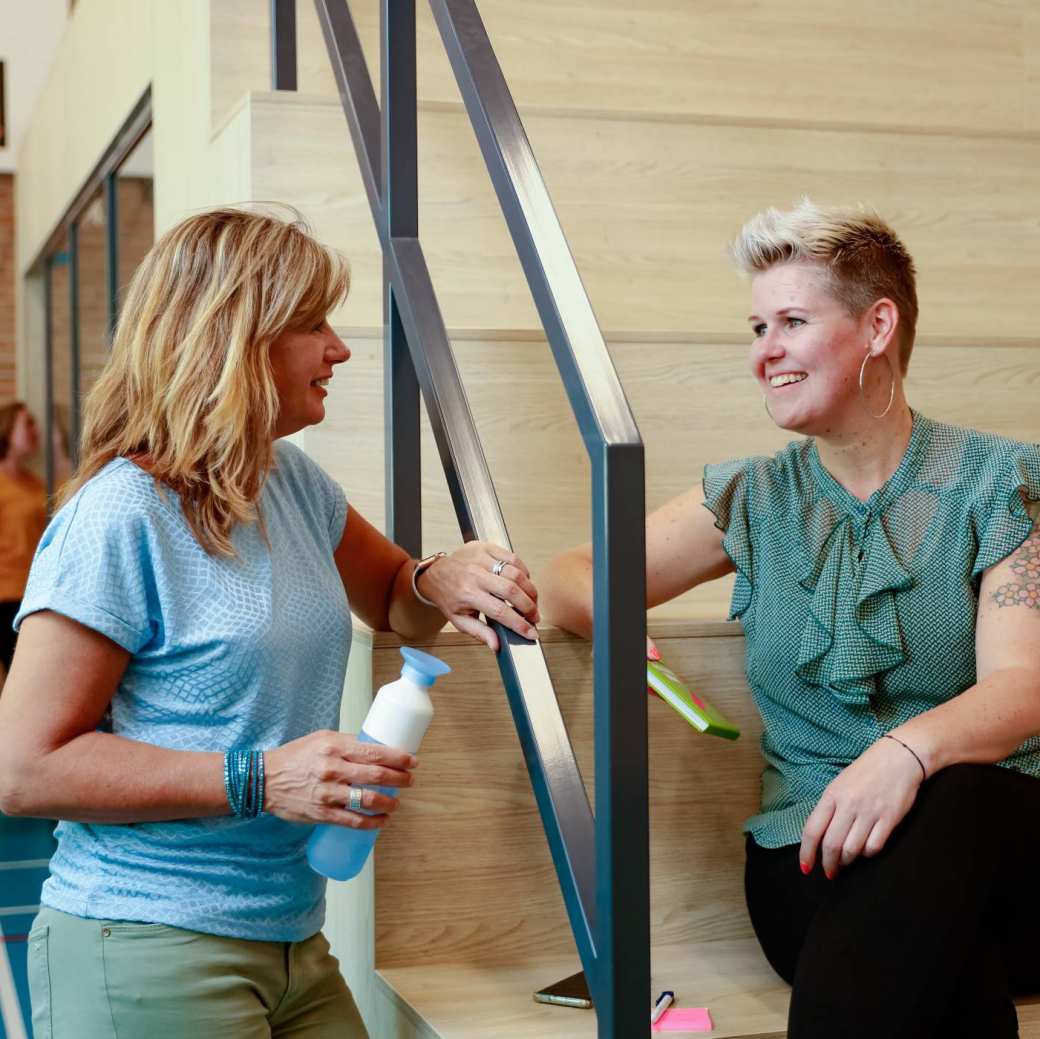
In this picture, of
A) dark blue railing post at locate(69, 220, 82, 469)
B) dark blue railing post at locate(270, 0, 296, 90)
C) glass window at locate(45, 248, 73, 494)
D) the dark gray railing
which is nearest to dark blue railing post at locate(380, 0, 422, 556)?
the dark gray railing

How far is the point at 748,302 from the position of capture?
99.0 inches

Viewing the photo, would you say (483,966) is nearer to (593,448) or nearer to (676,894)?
(676,894)

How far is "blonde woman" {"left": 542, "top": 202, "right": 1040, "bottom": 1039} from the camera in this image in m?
1.39

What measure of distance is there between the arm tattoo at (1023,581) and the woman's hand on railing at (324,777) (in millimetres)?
728

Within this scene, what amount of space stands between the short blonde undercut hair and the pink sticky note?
0.81m

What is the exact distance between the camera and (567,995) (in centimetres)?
163

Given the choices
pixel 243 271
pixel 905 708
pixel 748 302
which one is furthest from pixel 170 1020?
pixel 748 302

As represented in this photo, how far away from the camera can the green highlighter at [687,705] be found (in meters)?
1.67

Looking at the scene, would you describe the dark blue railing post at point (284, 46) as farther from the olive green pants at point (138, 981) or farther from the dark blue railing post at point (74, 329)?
the dark blue railing post at point (74, 329)

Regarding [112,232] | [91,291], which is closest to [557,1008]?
[112,232]

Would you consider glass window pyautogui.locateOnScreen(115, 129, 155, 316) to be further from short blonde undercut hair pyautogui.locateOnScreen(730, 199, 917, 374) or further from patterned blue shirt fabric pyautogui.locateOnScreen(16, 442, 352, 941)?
patterned blue shirt fabric pyautogui.locateOnScreen(16, 442, 352, 941)

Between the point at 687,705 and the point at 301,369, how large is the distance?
0.60m

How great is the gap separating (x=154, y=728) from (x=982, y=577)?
92cm

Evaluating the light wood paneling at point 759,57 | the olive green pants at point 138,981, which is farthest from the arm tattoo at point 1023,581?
the light wood paneling at point 759,57
